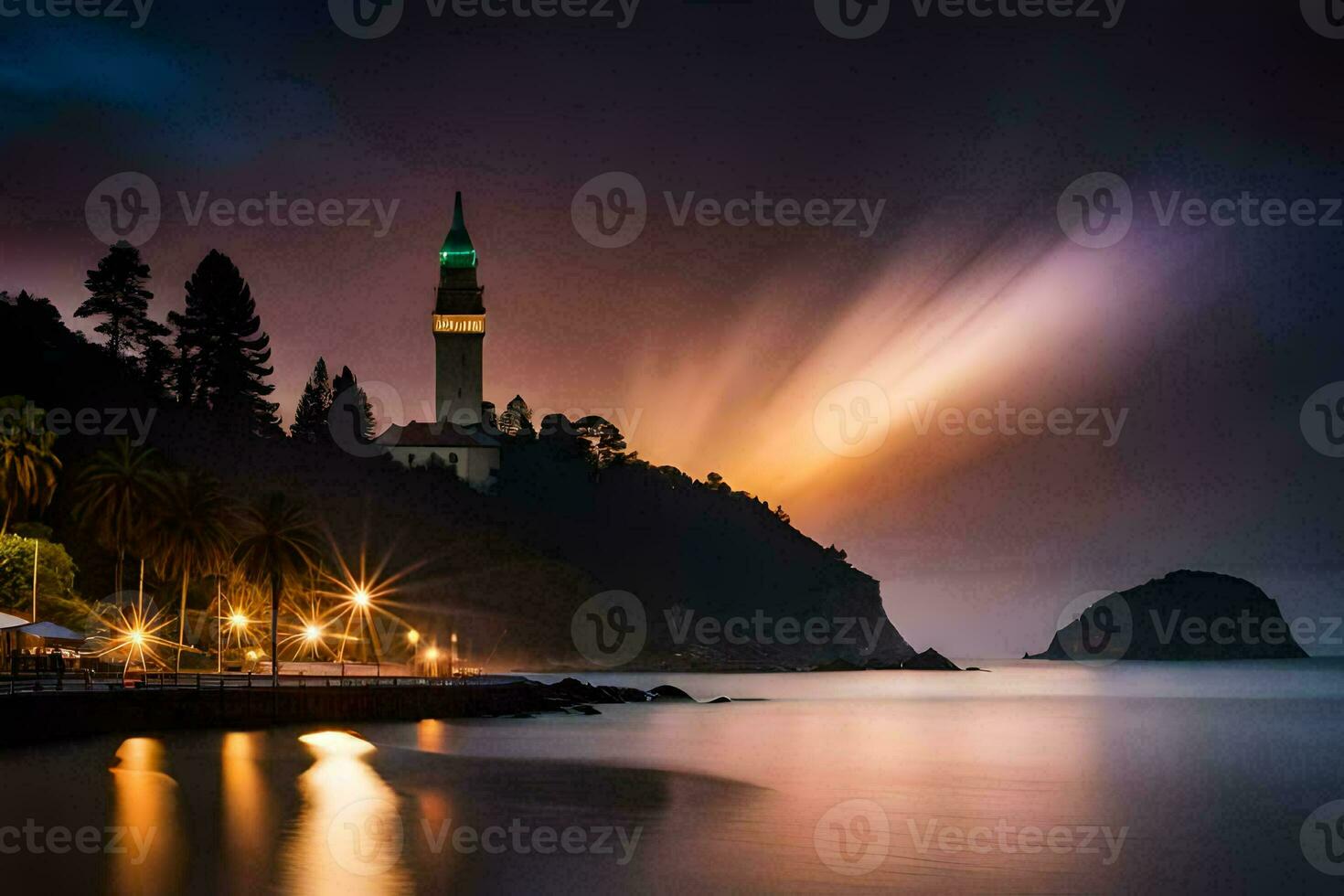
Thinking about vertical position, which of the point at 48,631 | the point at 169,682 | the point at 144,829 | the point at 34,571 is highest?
the point at 34,571

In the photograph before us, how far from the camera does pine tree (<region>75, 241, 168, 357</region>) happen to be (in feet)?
497

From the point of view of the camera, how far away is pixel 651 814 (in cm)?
4997

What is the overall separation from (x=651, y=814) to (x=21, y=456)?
5470 cm

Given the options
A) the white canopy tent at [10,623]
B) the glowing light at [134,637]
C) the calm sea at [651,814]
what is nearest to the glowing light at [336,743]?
the calm sea at [651,814]

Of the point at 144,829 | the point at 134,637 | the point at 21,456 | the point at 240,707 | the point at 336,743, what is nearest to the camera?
the point at 144,829

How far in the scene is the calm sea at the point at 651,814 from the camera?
36406mm

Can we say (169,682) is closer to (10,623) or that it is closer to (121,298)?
(10,623)

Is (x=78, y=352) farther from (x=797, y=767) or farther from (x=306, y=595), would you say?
(x=797, y=767)

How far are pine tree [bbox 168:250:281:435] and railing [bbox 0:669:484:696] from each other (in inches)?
3375

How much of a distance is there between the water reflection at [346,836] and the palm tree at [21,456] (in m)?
36.7

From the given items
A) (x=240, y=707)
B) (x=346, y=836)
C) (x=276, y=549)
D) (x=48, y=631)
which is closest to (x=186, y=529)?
(x=276, y=549)

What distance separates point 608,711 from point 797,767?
150 feet

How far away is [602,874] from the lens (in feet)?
121

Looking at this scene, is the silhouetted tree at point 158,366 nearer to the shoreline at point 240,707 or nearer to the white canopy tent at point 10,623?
the shoreline at point 240,707
